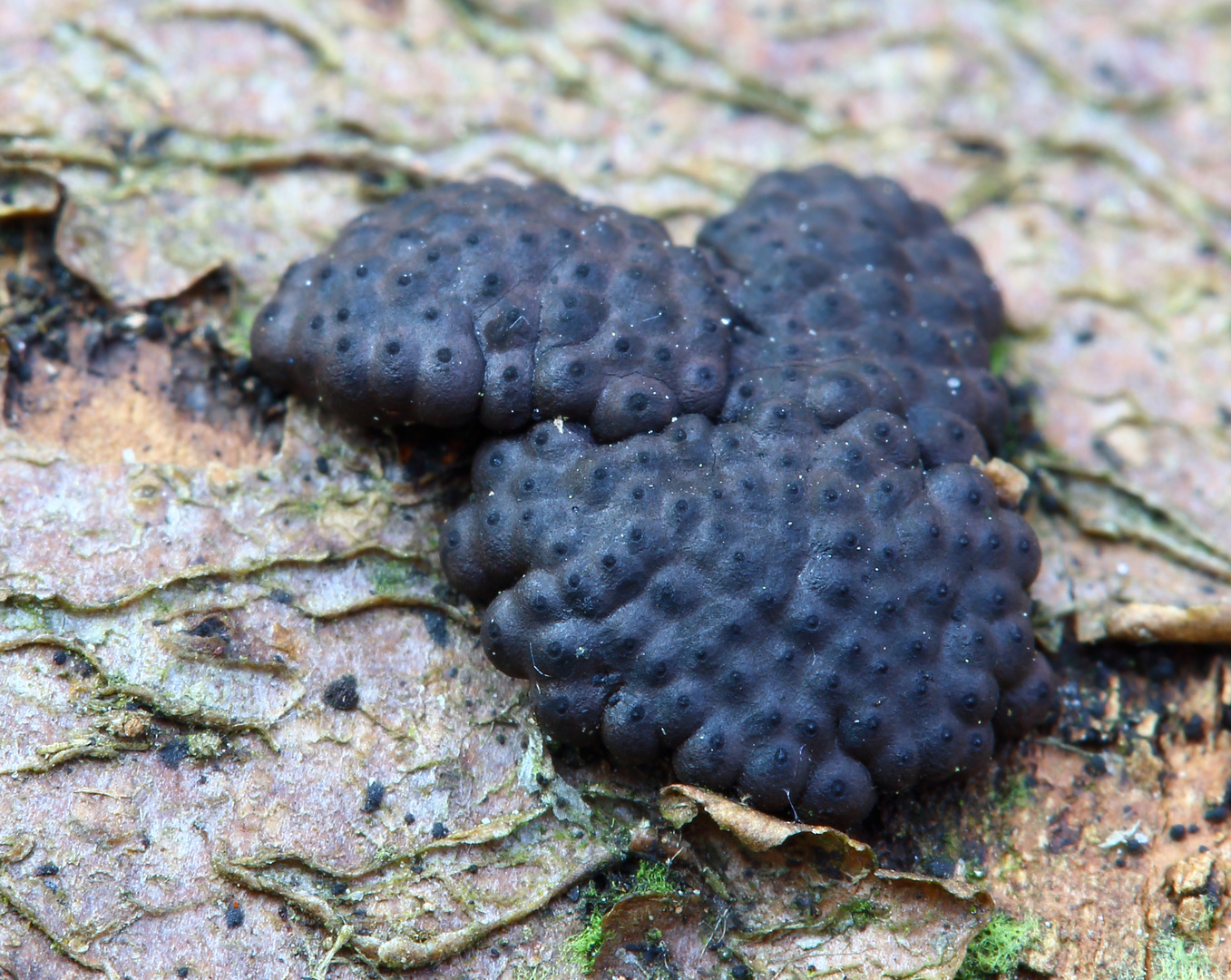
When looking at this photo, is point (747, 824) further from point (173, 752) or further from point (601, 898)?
point (173, 752)

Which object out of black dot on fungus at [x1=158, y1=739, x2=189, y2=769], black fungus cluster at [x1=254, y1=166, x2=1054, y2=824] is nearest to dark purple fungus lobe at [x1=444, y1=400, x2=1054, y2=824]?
black fungus cluster at [x1=254, y1=166, x2=1054, y2=824]

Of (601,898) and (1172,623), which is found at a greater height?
(1172,623)

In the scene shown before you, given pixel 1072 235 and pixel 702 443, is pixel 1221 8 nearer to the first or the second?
pixel 1072 235

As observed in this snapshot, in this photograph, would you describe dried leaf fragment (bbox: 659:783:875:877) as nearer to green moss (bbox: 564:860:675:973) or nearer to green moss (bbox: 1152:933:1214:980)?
green moss (bbox: 564:860:675:973)

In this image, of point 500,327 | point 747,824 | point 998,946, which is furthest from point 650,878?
point 500,327

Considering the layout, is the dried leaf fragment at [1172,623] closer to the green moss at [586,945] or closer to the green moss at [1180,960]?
the green moss at [1180,960]

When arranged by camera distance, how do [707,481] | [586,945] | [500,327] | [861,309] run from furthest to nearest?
[861,309]
[500,327]
[707,481]
[586,945]

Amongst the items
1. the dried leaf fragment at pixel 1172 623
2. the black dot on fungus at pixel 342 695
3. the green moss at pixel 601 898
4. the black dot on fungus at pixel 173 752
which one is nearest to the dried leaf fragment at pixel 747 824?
the green moss at pixel 601 898

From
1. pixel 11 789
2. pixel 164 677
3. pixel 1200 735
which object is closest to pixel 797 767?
pixel 1200 735
